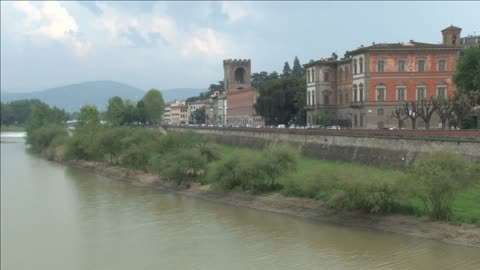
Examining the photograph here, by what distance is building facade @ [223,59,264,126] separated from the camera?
9412cm

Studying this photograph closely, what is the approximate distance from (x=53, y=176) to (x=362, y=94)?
1188 inches

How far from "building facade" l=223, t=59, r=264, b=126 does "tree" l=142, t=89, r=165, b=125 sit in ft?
51.1

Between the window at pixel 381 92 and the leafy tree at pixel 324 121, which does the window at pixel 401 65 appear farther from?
the leafy tree at pixel 324 121

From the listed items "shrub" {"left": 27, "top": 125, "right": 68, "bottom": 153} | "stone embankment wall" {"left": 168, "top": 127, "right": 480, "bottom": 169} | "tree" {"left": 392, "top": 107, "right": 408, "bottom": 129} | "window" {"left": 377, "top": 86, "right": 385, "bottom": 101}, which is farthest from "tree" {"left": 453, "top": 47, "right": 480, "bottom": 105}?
"shrub" {"left": 27, "top": 125, "right": 68, "bottom": 153}

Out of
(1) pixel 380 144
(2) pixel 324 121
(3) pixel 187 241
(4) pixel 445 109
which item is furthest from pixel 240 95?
(3) pixel 187 241

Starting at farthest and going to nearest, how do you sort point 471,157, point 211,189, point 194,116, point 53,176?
point 194,116 → point 53,176 → point 211,189 → point 471,157

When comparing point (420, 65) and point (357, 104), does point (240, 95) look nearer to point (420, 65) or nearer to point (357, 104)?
point (357, 104)

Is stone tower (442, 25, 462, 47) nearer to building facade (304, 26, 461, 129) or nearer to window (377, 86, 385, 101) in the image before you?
building facade (304, 26, 461, 129)

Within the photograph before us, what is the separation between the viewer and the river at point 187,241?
21.5 meters

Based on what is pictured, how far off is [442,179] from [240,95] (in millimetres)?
79207

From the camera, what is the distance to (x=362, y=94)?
54.3 m

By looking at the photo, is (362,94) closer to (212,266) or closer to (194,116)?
(212,266)

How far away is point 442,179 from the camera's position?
2314cm

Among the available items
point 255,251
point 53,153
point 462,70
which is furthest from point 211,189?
point 53,153
